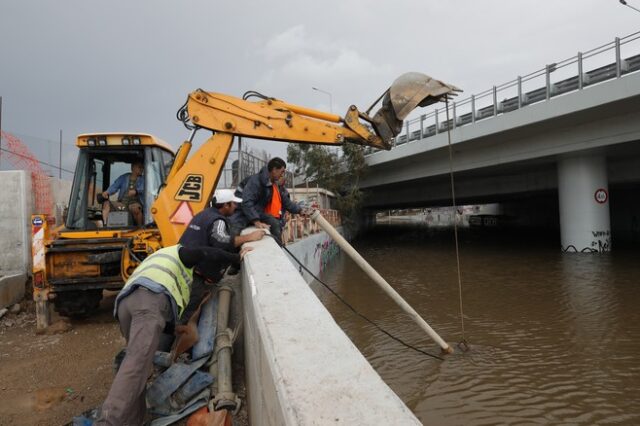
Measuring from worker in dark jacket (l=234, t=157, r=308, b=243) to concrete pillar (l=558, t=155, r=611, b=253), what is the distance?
15.4 metres

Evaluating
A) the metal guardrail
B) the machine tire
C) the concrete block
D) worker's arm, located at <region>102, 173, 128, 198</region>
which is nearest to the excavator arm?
worker's arm, located at <region>102, 173, 128, 198</region>

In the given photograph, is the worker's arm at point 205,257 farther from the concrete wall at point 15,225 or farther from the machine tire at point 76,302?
the concrete wall at point 15,225

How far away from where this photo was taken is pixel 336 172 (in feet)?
94.2

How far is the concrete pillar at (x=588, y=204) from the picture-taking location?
635 inches

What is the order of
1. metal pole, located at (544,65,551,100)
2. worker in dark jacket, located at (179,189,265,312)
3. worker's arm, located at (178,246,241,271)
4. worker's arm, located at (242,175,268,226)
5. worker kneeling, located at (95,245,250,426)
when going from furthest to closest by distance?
metal pole, located at (544,65,551,100)
worker's arm, located at (242,175,268,226)
worker in dark jacket, located at (179,189,265,312)
worker's arm, located at (178,246,241,271)
worker kneeling, located at (95,245,250,426)

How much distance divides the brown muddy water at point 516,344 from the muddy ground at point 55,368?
9.30ft

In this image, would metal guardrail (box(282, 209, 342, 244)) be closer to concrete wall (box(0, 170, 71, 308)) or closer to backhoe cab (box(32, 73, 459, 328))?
backhoe cab (box(32, 73, 459, 328))

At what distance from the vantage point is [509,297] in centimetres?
980

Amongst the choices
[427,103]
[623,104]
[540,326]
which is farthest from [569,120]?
[427,103]

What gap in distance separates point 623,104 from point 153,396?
15676 mm

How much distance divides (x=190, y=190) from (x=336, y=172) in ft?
75.8

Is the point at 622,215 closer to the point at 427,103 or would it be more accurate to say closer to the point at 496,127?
Result: the point at 496,127

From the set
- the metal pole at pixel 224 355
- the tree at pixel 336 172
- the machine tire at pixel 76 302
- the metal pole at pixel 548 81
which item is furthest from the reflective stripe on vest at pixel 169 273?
the tree at pixel 336 172

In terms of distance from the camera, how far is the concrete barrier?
1232mm
